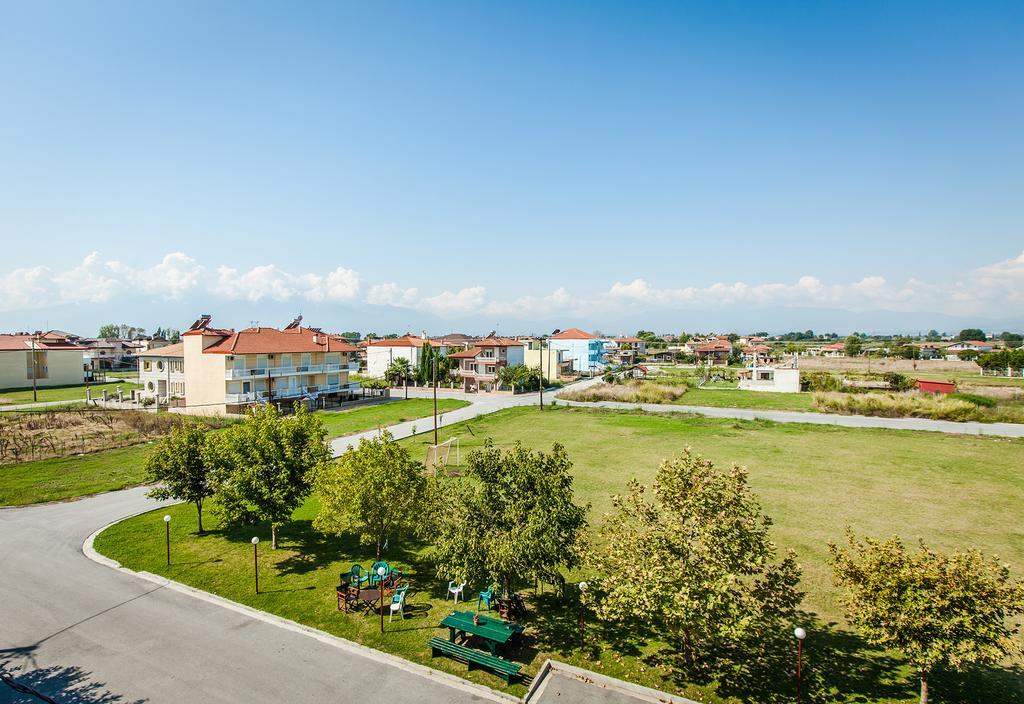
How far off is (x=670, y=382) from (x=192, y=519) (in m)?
69.8

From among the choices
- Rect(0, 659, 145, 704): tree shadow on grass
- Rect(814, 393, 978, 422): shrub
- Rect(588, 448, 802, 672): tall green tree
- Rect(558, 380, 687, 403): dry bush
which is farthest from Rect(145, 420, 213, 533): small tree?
Rect(814, 393, 978, 422): shrub

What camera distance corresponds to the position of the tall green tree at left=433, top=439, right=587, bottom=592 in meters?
12.4

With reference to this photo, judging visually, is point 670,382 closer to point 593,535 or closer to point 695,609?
point 593,535

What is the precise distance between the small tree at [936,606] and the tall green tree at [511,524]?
5.96 m

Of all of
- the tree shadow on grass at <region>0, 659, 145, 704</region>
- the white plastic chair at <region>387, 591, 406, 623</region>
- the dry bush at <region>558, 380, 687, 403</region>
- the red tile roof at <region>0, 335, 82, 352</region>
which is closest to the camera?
the tree shadow on grass at <region>0, 659, 145, 704</region>

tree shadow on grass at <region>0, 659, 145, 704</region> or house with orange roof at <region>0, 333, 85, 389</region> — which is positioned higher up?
house with orange roof at <region>0, 333, 85, 389</region>

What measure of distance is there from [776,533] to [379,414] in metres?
41.0

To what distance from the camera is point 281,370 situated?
182 feet

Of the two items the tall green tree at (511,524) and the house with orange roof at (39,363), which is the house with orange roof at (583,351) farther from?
the tall green tree at (511,524)

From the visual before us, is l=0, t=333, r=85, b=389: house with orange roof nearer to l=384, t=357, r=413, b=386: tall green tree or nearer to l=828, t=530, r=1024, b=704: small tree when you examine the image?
l=384, t=357, r=413, b=386: tall green tree

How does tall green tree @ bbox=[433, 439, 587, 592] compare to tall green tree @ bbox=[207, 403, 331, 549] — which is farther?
tall green tree @ bbox=[207, 403, 331, 549]

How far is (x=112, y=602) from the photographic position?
49.3ft

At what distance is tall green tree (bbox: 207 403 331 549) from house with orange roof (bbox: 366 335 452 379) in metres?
63.1

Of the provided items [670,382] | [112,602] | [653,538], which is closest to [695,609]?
[653,538]
